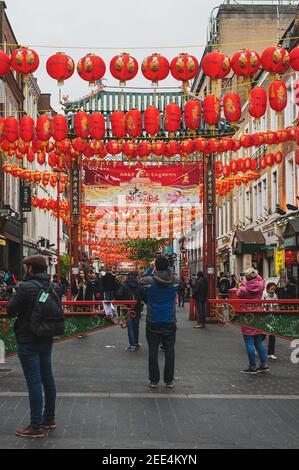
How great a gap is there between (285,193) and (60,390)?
20596mm

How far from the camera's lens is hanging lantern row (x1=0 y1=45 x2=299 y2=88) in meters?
12.2

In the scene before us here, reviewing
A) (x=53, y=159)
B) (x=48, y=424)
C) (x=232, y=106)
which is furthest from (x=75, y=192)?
(x=48, y=424)

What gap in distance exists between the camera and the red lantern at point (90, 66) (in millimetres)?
12555

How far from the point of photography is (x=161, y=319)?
8992 mm

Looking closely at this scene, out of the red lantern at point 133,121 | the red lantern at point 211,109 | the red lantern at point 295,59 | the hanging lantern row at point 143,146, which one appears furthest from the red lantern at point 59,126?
the red lantern at point 295,59

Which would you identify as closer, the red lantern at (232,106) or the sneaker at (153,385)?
the sneaker at (153,385)

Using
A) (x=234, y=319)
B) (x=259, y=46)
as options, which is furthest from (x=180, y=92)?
(x=259, y=46)

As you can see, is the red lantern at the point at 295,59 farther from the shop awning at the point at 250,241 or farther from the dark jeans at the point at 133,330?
the shop awning at the point at 250,241

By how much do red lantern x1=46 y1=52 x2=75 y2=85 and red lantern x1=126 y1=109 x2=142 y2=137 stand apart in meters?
2.63

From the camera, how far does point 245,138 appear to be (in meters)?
16.7

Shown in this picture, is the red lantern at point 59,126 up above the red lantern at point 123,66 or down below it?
below

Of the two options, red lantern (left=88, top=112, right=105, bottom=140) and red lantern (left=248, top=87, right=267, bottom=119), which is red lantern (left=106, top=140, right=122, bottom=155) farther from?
red lantern (left=248, top=87, right=267, bottom=119)

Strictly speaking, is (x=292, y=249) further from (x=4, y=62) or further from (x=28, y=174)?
(x=4, y=62)

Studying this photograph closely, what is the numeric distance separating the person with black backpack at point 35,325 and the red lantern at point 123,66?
7238 mm
